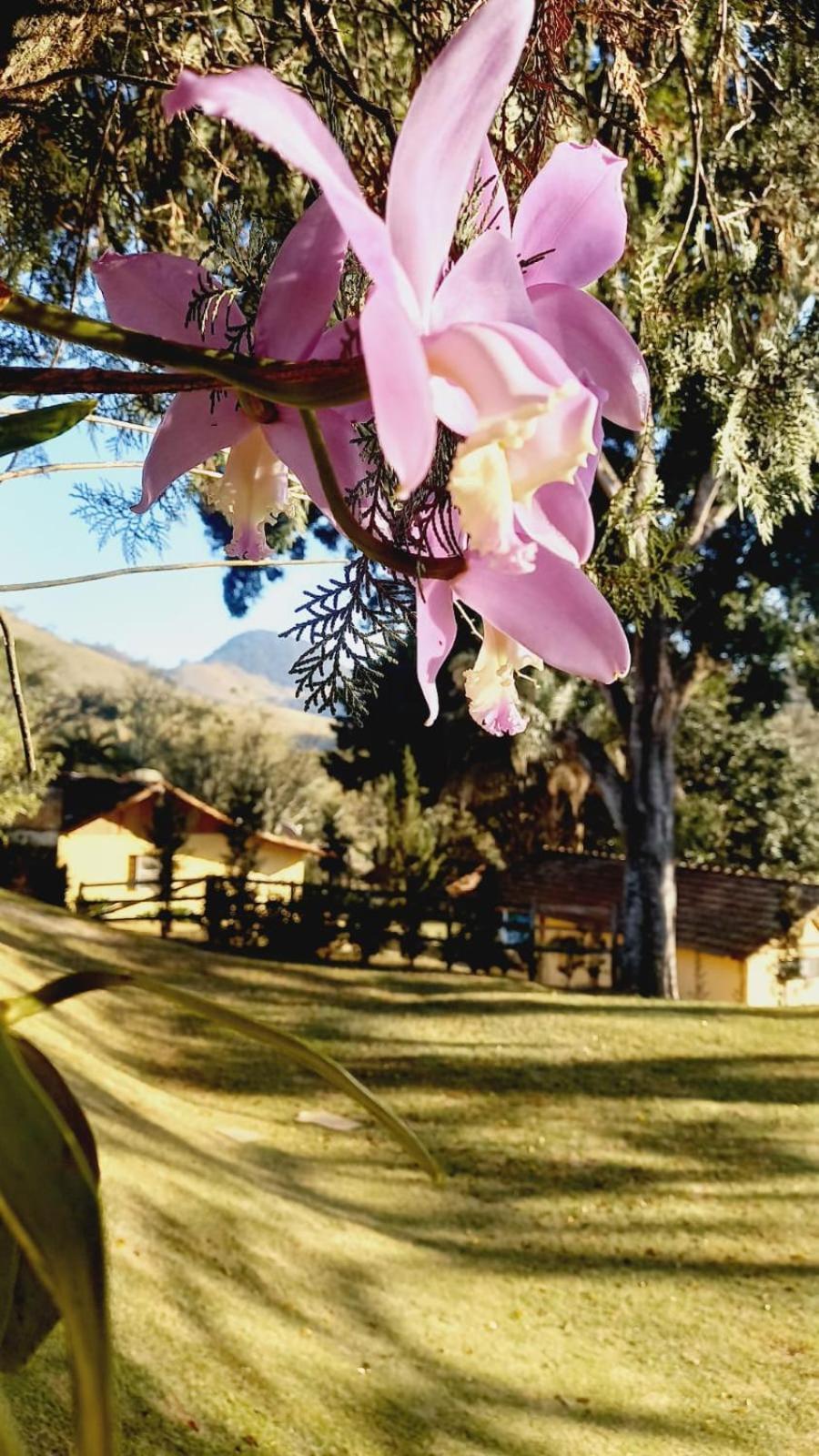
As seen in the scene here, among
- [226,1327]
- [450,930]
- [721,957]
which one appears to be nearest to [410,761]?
[450,930]

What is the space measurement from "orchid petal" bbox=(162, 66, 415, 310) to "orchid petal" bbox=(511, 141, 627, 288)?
0.09 meters

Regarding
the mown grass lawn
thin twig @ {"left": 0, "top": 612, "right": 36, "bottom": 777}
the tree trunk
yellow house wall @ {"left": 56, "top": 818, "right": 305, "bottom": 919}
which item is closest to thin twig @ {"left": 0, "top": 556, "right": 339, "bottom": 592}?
thin twig @ {"left": 0, "top": 612, "right": 36, "bottom": 777}

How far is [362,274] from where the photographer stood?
0.37m

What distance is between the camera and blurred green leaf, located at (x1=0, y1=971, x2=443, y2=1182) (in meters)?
0.27

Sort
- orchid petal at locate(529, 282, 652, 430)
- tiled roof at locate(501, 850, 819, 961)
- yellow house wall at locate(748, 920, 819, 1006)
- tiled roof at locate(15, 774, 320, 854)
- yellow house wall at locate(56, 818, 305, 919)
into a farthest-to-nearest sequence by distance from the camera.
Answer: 1. yellow house wall at locate(56, 818, 305, 919)
2. tiled roof at locate(15, 774, 320, 854)
3. yellow house wall at locate(748, 920, 819, 1006)
4. tiled roof at locate(501, 850, 819, 961)
5. orchid petal at locate(529, 282, 652, 430)

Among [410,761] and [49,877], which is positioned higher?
[410,761]

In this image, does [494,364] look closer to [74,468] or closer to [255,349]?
[255,349]

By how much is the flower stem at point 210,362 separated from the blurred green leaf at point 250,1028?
5.1 inches

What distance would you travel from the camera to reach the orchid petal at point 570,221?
0.30 meters

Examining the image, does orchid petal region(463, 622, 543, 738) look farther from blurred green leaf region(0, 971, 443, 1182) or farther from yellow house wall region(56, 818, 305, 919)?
yellow house wall region(56, 818, 305, 919)

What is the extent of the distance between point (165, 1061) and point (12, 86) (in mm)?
7183

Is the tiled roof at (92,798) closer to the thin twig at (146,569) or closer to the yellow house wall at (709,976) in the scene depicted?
the yellow house wall at (709,976)

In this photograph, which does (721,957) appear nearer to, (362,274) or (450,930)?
(450,930)

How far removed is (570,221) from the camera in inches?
11.9
